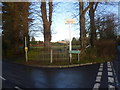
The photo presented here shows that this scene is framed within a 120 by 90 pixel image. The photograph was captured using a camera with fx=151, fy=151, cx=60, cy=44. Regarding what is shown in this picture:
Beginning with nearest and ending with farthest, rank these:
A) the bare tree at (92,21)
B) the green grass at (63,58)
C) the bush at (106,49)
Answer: the green grass at (63,58) → the bush at (106,49) → the bare tree at (92,21)

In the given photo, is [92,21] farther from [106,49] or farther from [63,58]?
[63,58]

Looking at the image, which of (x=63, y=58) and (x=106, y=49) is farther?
(x=106, y=49)

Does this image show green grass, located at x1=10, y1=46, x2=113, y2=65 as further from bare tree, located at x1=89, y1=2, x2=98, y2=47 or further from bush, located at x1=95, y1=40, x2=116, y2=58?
bare tree, located at x1=89, y1=2, x2=98, y2=47

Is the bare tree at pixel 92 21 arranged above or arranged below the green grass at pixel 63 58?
above

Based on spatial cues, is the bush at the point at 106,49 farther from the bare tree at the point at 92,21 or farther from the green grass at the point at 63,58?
the bare tree at the point at 92,21

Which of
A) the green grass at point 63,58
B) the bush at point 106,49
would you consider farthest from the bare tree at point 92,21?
the green grass at point 63,58

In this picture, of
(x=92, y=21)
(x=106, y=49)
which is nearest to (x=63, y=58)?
(x=106, y=49)

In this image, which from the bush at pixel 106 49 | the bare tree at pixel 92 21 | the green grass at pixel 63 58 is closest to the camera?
the green grass at pixel 63 58

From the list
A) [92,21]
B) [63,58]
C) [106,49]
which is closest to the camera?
[63,58]

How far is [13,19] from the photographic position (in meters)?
19.6

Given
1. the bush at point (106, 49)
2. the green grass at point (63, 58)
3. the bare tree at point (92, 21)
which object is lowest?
the green grass at point (63, 58)

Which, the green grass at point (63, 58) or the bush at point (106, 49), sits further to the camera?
the bush at point (106, 49)

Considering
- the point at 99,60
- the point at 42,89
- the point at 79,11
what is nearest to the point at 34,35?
the point at 79,11

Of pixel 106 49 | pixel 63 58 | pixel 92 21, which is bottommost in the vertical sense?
pixel 63 58
